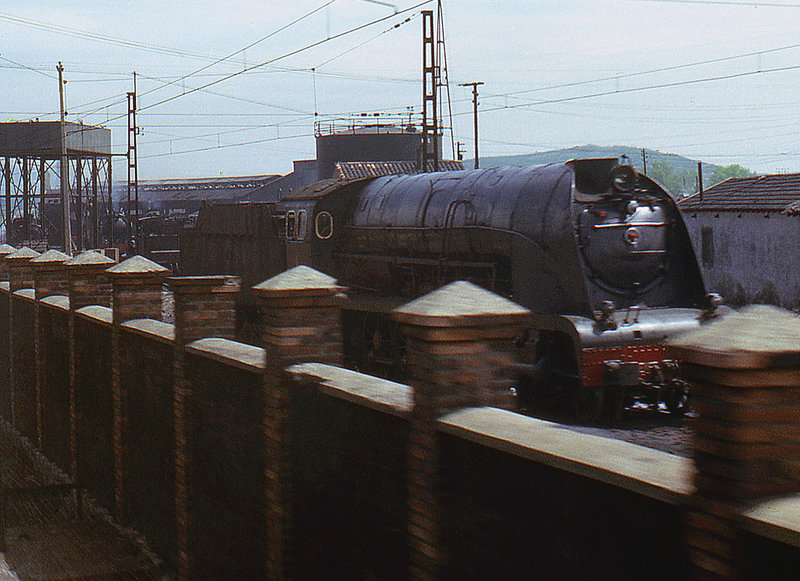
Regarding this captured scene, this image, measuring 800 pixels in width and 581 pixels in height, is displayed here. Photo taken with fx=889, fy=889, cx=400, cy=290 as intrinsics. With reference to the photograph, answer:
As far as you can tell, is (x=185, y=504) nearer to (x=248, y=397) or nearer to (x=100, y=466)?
(x=248, y=397)

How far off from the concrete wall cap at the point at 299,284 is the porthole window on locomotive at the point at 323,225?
33.8 ft

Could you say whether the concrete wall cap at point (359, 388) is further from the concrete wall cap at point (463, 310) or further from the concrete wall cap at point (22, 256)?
the concrete wall cap at point (22, 256)

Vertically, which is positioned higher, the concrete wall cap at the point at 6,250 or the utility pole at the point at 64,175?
the utility pole at the point at 64,175

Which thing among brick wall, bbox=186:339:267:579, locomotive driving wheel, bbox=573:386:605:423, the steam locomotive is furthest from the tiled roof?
brick wall, bbox=186:339:267:579

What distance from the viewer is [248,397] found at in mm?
6352

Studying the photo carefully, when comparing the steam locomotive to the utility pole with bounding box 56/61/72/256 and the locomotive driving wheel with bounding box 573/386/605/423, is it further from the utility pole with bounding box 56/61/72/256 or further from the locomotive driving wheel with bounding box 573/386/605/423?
the utility pole with bounding box 56/61/72/256

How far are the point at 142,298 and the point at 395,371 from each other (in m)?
5.34

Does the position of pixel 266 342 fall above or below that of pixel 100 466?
above

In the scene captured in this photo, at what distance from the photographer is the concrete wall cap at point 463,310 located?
4043mm

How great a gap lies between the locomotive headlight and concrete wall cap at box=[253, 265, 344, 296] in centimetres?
673

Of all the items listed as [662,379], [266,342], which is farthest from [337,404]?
[662,379]

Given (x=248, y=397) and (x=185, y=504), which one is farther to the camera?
(x=185, y=504)

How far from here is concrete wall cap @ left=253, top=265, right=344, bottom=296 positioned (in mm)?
5770

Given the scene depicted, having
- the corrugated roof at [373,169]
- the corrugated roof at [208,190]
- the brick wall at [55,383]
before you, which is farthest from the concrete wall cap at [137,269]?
the corrugated roof at [208,190]
